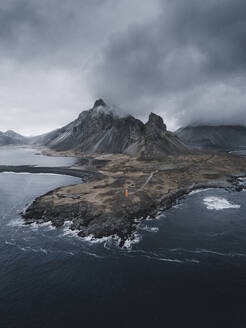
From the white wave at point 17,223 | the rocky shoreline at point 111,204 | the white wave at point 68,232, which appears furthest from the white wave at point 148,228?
the white wave at point 17,223

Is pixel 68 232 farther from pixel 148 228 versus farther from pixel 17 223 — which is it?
pixel 148 228

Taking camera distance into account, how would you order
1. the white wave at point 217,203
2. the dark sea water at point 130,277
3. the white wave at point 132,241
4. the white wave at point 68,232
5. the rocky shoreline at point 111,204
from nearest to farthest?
the dark sea water at point 130,277, the white wave at point 132,241, the white wave at point 68,232, the rocky shoreline at point 111,204, the white wave at point 217,203

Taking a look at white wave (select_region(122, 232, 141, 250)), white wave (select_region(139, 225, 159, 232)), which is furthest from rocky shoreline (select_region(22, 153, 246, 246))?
white wave (select_region(139, 225, 159, 232))

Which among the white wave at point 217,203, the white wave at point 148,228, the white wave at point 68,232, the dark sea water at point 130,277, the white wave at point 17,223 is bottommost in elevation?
the dark sea water at point 130,277

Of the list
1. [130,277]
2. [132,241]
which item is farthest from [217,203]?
[130,277]

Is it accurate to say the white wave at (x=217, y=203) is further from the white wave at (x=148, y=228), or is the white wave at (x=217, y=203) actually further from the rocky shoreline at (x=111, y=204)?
the white wave at (x=148, y=228)

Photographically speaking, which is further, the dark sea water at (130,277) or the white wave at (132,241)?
the white wave at (132,241)

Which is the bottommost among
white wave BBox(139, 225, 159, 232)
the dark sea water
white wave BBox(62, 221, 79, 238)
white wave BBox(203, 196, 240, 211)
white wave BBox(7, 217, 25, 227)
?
the dark sea water

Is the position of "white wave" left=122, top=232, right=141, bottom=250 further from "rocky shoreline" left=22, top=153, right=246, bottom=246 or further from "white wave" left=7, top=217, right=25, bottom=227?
"white wave" left=7, top=217, right=25, bottom=227
